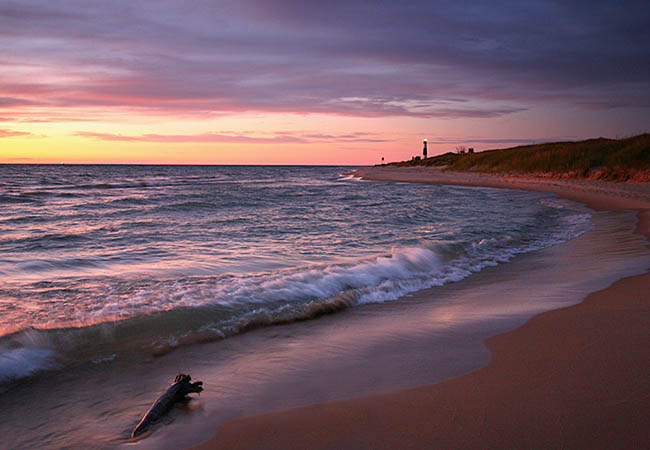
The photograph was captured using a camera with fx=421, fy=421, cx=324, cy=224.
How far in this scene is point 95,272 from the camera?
5887 mm

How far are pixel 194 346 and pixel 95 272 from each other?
321 cm

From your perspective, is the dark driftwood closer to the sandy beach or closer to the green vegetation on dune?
the sandy beach

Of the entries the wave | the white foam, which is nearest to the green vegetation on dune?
the wave

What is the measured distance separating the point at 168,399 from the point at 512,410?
1.87m

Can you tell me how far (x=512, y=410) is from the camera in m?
2.15

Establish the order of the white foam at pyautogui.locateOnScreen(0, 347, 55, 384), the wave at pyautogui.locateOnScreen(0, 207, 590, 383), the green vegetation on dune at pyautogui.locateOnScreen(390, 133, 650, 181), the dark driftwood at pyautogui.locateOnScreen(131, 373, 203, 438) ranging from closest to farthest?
the dark driftwood at pyautogui.locateOnScreen(131, 373, 203, 438) < the white foam at pyautogui.locateOnScreen(0, 347, 55, 384) < the wave at pyautogui.locateOnScreen(0, 207, 590, 383) < the green vegetation on dune at pyautogui.locateOnScreen(390, 133, 650, 181)

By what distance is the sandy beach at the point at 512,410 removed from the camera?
1.93 metres

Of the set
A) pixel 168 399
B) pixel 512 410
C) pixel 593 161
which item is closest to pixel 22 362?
pixel 168 399

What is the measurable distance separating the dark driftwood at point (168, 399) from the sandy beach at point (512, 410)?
1.30ft

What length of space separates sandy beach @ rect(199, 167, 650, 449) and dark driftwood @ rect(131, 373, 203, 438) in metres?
0.40

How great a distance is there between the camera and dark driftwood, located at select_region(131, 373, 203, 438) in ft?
7.36

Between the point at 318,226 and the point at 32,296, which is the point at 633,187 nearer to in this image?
the point at 318,226

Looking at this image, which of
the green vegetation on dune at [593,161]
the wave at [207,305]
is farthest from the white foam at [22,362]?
the green vegetation on dune at [593,161]

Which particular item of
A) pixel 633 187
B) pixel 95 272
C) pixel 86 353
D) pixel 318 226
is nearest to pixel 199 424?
pixel 86 353
